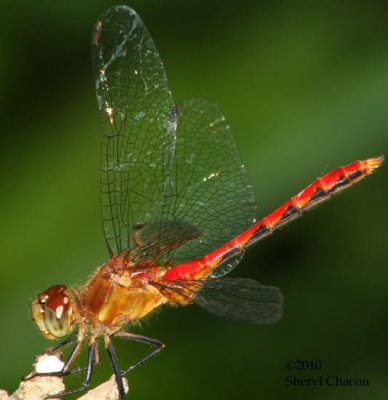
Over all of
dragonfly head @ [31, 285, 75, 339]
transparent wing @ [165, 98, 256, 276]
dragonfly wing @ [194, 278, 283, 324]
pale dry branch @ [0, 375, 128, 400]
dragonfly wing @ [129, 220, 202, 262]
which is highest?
transparent wing @ [165, 98, 256, 276]

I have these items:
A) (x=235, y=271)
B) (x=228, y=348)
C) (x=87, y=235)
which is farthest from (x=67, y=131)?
(x=228, y=348)

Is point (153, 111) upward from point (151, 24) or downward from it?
downward

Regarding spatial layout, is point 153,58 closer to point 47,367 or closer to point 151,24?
point 151,24

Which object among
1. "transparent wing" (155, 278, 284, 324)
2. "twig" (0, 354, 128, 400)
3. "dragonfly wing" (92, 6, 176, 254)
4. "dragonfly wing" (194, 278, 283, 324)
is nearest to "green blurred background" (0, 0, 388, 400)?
"dragonfly wing" (92, 6, 176, 254)

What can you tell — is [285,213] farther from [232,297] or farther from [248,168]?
[232,297]

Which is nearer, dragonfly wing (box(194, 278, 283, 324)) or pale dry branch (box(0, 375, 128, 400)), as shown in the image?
pale dry branch (box(0, 375, 128, 400))

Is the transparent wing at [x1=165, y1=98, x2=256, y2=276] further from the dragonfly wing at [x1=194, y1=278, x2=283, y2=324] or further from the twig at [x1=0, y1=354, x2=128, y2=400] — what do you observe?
the twig at [x1=0, y1=354, x2=128, y2=400]

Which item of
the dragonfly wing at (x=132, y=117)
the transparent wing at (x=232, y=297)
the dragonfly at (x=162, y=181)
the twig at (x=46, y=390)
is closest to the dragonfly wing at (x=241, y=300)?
the transparent wing at (x=232, y=297)
